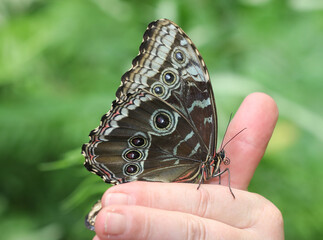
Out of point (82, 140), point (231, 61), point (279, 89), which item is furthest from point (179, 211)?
point (231, 61)

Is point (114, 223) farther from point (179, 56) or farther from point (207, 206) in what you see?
point (179, 56)

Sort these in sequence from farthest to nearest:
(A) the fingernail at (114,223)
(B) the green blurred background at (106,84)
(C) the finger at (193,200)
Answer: (B) the green blurred background at (106,84) → (C) the finger at (193,200) → (A) the fingernail at (114,223)

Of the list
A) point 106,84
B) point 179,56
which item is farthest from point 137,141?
point 106,84

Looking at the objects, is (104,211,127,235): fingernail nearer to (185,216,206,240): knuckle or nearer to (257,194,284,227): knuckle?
(185,216,206,240): knuckle

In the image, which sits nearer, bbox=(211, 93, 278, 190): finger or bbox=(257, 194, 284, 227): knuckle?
bbox=(257, 194, 284, 227): knuckle

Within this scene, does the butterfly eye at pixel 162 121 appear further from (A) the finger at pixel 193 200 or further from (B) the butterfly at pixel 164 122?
(A) the finger at pixel 193 200

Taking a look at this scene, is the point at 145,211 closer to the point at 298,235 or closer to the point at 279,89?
the point at 298,235

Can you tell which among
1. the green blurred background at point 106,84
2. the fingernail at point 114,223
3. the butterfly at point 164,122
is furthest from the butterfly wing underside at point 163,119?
the green blurred background at point 106,84

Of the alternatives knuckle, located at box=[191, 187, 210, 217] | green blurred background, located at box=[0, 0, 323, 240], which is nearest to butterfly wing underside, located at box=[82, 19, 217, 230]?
knuckle, located at box=[191, 187, 210, 217]
